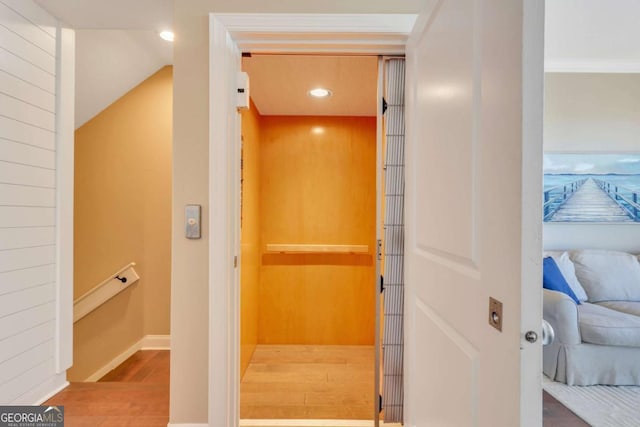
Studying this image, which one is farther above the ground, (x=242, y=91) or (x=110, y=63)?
(x=110, y=63)

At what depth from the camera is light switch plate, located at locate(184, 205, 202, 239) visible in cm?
147

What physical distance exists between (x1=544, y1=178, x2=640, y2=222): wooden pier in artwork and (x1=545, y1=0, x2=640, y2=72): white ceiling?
1.15 meters

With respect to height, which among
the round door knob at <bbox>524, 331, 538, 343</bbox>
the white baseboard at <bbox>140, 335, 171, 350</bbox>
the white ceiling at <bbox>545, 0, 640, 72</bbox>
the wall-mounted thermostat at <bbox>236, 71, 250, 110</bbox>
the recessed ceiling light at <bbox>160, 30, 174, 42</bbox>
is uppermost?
the white ceiling at <bbox>545, 0, 640, 72</bbox>

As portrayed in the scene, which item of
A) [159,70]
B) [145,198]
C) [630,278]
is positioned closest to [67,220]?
[145,198]

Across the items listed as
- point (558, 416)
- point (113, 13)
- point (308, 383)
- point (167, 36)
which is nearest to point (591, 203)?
point (558, 416)

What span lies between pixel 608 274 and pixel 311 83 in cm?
293

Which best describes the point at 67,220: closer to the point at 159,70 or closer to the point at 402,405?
the point at 159,70

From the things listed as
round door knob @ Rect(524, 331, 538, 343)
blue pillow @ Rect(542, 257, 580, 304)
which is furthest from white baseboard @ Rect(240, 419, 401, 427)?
blue pillow @ Rect(542, 257, 580, 304)

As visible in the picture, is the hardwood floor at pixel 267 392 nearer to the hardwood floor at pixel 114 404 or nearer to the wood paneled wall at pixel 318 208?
the hardwood floor at pixel 114 404

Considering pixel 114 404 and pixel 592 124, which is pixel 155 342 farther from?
pixel 592 124

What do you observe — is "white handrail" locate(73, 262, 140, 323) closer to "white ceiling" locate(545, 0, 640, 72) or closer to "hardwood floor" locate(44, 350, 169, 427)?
"hardwood floor" locate(44, 350, 169, 427)

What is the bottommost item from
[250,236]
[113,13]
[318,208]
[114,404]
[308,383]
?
[308,383]

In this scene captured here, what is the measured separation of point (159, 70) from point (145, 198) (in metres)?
1.15

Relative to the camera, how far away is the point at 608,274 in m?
2.68
